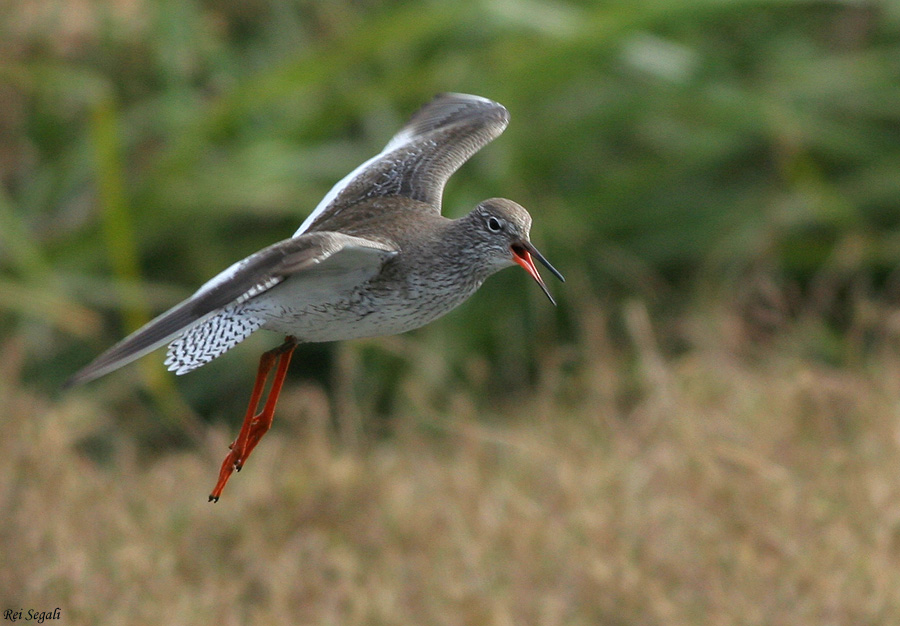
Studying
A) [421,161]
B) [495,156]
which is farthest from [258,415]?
[495,156]

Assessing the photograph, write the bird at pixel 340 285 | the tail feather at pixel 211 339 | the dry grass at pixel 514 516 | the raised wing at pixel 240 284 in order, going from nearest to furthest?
the raised wing at pixel 240 284 < the bird at pixel 340 285 < the tail feather at pixel 211 339 < the dry grass at pixel 514 516

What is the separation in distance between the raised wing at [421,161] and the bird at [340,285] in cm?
7

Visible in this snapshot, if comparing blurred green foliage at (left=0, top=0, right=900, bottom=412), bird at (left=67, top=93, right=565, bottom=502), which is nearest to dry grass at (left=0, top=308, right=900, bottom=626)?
blurred green foliage at (left=0, top=0, right=900, bottom=412)

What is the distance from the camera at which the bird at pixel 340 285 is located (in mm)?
3346

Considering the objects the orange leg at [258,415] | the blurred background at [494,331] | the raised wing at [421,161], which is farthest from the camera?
the blurred background at [494,331]

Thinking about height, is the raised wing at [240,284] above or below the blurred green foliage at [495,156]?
above

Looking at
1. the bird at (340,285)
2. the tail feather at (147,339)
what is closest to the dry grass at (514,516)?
the bird at (340,285)

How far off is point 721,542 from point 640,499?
65 cm

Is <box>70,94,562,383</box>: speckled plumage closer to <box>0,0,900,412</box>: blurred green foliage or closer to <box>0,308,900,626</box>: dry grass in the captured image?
<box>0,308,900,626</box>: dry grass

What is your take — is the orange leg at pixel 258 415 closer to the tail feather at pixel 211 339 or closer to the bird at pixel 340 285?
the bird at pixel 340 285

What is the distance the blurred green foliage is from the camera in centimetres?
946

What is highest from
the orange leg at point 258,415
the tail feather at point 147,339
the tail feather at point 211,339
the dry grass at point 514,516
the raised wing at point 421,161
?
the tail feather at point 147,339

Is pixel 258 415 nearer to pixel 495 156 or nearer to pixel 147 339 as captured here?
pixel 147 339

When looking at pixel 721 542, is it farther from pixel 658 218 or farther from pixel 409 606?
pixel 658 218
